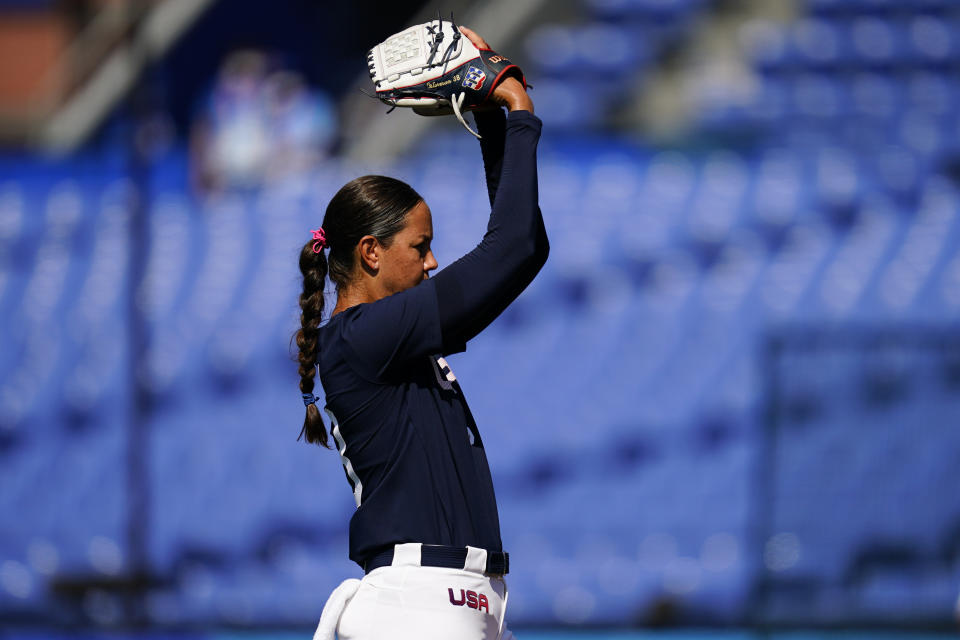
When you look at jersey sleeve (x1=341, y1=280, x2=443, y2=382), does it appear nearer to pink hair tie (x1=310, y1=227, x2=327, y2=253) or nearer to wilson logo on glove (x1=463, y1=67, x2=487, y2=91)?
pink hair tie (x1=310, y1=227, x2=327, y2=253)

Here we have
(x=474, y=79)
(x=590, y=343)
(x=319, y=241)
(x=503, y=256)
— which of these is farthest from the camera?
(x=590, y=343)

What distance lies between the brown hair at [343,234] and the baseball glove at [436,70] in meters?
0.16

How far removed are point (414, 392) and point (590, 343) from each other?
5.12 meters

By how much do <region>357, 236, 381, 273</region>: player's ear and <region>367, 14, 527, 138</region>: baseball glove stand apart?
26 cm

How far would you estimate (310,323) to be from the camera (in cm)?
234

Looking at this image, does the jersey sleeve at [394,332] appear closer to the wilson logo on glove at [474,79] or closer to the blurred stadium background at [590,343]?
the wilson logo on glove at [474,79]

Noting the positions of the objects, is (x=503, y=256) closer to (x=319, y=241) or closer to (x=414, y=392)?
(x=414, y=392)

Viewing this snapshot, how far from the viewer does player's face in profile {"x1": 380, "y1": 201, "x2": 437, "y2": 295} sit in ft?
7.41

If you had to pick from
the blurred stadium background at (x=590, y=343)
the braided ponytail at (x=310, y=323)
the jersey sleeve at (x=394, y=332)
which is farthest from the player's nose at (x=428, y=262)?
the blurred stadium background at (x=590, y=343)

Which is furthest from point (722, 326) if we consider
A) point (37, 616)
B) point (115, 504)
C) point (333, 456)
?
point (37, 616)

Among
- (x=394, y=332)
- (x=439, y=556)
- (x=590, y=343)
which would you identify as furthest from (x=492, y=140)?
(x=590, y=343)

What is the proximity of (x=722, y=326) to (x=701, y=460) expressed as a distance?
30.9 inches

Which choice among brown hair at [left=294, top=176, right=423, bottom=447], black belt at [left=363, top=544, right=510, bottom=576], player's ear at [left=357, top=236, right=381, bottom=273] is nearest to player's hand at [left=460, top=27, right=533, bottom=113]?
brown hair at [left=294, top=176, right=423, bottom=447]

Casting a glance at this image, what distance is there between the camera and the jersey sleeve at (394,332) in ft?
7.04
